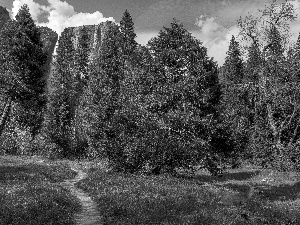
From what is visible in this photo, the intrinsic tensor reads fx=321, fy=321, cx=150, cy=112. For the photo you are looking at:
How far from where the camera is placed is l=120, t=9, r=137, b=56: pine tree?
76369 millimetres

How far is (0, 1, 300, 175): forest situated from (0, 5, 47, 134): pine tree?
0.12 m

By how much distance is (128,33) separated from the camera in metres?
78.2

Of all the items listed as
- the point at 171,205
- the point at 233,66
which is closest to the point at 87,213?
the point at 171,205

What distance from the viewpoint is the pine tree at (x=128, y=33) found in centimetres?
7637

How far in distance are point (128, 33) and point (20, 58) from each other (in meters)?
41.5

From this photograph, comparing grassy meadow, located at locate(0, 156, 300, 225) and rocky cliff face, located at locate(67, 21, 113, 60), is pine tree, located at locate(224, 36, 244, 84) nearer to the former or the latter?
grassy meadow, located at locate(0, 156, 300, 225)

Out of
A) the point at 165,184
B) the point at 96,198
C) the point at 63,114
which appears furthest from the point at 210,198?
the point at 63,114

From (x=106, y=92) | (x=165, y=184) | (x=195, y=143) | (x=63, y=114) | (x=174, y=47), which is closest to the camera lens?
(x=165, y=184)

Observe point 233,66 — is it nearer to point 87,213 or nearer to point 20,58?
point 20,58

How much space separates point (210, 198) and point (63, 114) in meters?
37.5

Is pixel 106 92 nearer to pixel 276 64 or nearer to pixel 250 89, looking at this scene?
pixel 250 89

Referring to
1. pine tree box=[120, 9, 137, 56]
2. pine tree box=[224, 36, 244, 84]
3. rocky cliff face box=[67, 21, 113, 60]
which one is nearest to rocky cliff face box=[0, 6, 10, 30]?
rocky cliff face box=[67, 21, 113, 60]

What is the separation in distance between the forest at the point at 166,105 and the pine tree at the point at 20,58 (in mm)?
122

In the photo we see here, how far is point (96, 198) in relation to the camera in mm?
16438
